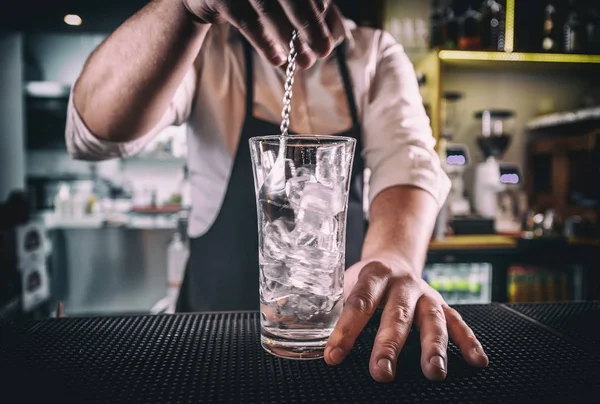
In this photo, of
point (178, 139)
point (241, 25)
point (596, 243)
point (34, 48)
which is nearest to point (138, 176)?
point (178, 139)

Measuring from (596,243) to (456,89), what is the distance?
4.47 ft

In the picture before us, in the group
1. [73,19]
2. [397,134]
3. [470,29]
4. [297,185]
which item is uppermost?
[73,19]

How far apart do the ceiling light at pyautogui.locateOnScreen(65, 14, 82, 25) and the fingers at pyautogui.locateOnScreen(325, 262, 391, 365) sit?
462 centimetres

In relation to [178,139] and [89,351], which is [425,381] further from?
[178,139]

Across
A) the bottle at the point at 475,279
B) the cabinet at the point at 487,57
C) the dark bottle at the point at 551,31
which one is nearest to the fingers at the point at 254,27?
the cabinet at the point at 487,57

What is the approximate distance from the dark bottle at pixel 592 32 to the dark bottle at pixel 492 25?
22.6 inches

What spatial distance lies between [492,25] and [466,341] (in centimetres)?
287

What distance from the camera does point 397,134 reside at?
4.02ft

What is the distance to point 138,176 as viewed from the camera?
4785 mm

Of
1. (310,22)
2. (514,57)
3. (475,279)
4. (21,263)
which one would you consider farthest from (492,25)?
(21,263)

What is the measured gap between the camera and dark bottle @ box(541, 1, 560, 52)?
121 inches

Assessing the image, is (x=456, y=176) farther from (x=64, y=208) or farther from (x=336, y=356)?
(x=64, y=208)

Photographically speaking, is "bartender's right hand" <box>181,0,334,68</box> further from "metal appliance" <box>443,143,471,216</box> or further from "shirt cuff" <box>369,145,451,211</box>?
"metal appliance" <box>443,143,471,216</box>

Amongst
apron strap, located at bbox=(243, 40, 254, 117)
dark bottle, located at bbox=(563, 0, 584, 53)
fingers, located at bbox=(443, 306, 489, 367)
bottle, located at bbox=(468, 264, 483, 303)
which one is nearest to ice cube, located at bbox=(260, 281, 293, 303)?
fingers, located at bbox=(443, 306, 489, 367)
